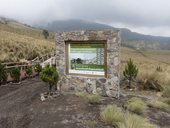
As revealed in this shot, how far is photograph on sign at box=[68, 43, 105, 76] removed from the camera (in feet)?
42.5

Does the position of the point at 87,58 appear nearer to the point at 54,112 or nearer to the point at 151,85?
the point at 54,112

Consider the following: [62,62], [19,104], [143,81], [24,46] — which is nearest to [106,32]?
[62,62]

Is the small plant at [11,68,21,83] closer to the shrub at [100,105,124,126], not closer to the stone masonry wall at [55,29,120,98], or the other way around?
the stone masonry wall at [55,29,120,98]

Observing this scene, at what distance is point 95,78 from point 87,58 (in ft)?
3.36

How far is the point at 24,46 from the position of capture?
38.2 metres

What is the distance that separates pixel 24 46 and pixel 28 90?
78.9 feet

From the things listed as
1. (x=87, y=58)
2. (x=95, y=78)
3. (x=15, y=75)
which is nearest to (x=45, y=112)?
(x=95, y=78)

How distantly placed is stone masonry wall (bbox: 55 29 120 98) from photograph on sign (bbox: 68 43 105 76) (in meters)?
0.29

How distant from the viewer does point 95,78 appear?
1302 cm

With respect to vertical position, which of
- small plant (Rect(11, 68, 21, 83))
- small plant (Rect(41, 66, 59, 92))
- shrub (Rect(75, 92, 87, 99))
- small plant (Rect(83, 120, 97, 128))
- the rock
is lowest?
small plant (Rect(83, 120, 97, 128))

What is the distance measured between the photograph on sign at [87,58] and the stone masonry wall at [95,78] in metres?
0.29

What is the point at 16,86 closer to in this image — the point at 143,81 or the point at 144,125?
the point at 143,81

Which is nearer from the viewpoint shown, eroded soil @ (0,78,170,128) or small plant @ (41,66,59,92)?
eroded soil @ (0,78,170,128)

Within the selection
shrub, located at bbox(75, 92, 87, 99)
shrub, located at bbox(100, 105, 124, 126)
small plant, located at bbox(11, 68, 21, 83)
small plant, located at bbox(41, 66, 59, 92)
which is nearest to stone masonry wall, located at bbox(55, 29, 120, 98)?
shrub, located at bbox(75, 92, 87, 99)
